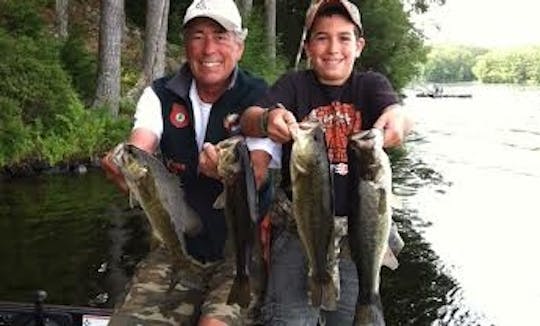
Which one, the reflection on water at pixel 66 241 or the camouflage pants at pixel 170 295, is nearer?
the camouflage pants at pixel 170 295

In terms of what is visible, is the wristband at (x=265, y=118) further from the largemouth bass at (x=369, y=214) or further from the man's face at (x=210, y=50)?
the man's face at (x=210, y=50)

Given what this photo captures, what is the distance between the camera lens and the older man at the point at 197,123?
14.3ft

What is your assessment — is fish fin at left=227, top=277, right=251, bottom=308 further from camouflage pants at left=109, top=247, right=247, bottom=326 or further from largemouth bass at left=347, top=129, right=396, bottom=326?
largemouth bass at left=347, top=129, right=396, bottom=326

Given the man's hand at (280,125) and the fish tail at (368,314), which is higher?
the man's hand at (280,125)

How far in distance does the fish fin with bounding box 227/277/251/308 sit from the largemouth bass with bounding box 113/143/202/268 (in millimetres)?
408

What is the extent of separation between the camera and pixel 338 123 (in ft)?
12.8

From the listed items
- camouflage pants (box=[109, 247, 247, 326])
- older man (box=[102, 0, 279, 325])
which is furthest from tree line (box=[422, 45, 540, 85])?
camouflage pants (box=[109, 247, 247, 326])

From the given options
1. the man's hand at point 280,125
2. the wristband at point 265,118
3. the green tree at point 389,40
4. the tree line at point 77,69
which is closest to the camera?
the man's hand at point 280,125

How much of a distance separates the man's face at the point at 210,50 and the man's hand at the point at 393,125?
1094 millimetres

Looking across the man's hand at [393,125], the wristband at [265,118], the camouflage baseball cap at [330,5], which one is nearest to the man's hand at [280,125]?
the wristband at [265,118]

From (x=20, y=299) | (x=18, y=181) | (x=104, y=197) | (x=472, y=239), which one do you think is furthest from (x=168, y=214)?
(x=18, y=181)

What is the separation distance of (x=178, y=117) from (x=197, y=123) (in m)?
0.12

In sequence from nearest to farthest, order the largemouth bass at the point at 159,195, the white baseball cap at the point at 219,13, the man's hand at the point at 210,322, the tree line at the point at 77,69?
the largemouth bass at the point at 159,195 → the man's hand at the point at 210,322 → the white baseball cap at the point at 219,13 → the tree line at the point at 77,69

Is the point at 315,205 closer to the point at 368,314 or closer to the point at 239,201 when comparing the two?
the point at 239,201
